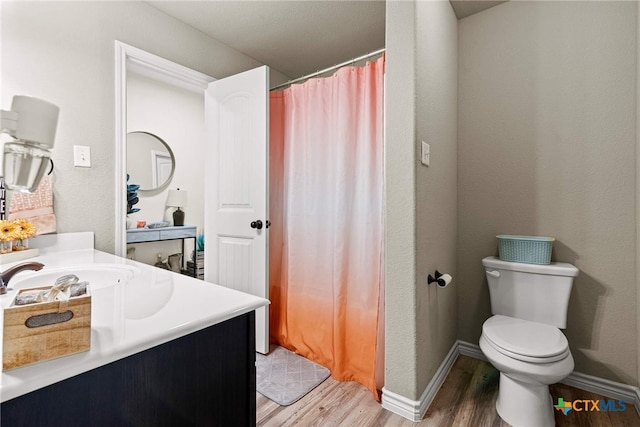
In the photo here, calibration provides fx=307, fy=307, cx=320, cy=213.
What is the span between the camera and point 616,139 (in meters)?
1.63

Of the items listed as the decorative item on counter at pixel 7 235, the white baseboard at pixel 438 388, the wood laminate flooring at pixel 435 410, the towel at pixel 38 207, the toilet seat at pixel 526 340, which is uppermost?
Result: the towel at pixel 38 207

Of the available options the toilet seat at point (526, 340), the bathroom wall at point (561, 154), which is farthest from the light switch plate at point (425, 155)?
the toilet seat at point (526, 340)

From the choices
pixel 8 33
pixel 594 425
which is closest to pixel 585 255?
pixel 594 425

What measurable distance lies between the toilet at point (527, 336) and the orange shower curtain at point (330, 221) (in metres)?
0.60

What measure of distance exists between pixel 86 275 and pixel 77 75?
1.18 m

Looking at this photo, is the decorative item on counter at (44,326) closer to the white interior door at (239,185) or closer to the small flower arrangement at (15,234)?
the small flower arrangement at (15,234)

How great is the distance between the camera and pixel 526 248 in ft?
5.70

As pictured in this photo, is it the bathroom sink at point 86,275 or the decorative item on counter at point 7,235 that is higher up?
the decorative item on counter at point 7,235

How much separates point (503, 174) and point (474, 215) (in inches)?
12.2

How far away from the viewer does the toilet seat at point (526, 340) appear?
1.33 m

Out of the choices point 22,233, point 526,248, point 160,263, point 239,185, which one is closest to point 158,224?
point 160,263

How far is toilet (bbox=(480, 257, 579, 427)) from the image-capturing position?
1.34m

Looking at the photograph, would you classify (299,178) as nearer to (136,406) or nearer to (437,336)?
(437,336)

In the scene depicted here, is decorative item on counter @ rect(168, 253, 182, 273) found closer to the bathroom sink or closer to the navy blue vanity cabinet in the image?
the bathroom sink
